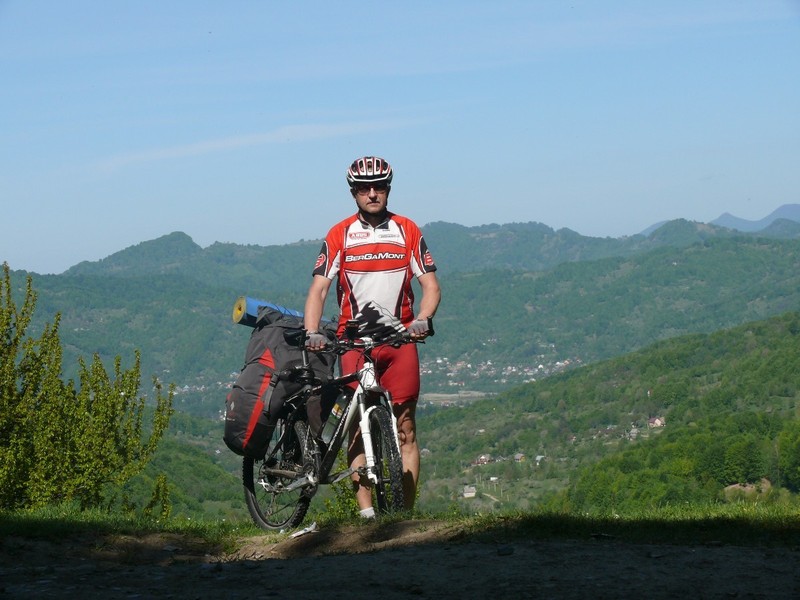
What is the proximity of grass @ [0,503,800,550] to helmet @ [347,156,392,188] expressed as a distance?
2379mm

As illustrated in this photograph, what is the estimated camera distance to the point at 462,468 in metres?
175

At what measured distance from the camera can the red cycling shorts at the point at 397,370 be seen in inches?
308

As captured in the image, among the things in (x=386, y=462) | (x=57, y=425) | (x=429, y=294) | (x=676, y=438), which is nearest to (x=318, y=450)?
(x=386, y=462)

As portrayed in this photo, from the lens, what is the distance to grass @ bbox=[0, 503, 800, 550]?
6.67 m

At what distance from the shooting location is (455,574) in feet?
18.4

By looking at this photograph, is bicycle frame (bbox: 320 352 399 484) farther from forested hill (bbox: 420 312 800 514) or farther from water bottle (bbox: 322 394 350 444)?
forested hill (bbox: 420 312 800 514)

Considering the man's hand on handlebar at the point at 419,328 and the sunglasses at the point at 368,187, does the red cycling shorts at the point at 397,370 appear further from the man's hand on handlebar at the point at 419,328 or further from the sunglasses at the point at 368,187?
the sunglasses at the point at 368,187

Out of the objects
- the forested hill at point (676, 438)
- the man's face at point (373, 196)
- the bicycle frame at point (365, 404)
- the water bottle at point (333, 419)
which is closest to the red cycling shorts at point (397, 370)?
the bicycle frame at point (365, 404)

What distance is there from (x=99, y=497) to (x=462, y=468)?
533ft

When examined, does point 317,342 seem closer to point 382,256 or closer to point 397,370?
point 397,370

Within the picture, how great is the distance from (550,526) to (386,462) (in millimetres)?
A: 1353

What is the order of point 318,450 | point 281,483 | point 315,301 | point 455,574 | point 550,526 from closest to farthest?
point 455,574
point 550,526
point 315,301
point 318,450
point 281,483

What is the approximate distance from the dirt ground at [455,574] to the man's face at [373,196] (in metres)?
2.31

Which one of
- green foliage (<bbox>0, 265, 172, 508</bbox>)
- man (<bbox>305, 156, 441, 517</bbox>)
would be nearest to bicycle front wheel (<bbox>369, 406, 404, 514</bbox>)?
man (<bbox>305, 156, 441, 517</bbox>)
